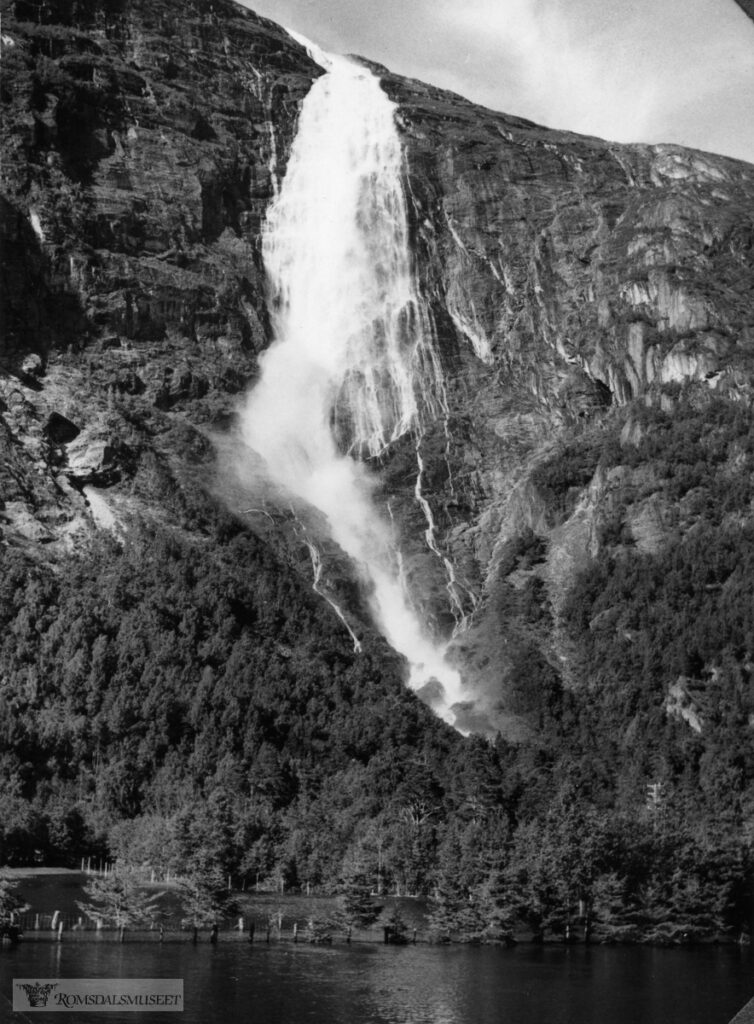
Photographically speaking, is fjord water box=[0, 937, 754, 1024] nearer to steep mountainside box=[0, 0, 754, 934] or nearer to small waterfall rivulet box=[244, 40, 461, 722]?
steep mountainside box=[0, 0, 754, 934]

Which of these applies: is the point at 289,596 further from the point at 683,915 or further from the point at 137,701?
the point at 683,915

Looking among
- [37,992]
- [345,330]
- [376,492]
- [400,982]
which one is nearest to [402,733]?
[376,492]

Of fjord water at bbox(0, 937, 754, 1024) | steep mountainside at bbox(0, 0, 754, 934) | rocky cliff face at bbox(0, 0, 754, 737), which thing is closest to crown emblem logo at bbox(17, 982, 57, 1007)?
fjord water at bbox(0, 937, 754, 1024)

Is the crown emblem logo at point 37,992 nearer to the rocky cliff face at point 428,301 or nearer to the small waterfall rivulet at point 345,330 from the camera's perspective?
the rocky cliff face at point 428,301

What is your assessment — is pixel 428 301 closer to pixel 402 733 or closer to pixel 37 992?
pixel 402 733

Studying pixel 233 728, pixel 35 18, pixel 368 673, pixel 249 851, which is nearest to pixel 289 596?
pixel 368 673

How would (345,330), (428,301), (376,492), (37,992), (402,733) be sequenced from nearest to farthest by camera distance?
(37,992) < (402,733) < (376,492) < (428,301) < (345,330)
